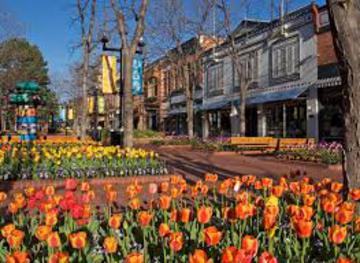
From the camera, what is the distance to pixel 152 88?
190ft

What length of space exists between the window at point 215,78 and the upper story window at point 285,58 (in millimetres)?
8722

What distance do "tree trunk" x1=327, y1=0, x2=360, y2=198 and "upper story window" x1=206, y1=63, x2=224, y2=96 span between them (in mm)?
34572

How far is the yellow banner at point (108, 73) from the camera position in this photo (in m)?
18.7

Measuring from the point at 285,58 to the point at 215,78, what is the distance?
38.0 ft

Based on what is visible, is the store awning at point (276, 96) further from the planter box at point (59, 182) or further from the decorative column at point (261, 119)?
the planter box at point (59, 182)

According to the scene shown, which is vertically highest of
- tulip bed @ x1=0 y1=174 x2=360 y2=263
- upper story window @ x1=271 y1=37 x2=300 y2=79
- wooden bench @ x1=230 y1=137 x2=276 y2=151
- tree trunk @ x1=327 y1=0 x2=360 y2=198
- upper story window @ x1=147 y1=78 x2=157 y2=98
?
upper story window @ x1=147 y1=78 x2=157 y2=98

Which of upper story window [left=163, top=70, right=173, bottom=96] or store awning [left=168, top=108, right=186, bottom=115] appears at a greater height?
upper story window [left=163, top=70, right=173, bottom=96]

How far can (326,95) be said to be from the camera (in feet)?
85.1

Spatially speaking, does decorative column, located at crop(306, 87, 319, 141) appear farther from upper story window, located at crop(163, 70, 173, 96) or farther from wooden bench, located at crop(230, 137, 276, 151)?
upper story window, located at crop(163, 70, 173, 96)

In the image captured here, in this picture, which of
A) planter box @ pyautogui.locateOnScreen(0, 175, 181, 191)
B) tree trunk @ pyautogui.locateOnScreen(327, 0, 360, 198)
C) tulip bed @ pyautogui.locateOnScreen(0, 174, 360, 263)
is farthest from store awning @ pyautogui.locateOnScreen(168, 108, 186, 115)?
tulip bed @ pyautogui.locateOnScreen(0, 174, 360, 263)

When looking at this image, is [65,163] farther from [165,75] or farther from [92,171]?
[165,75]

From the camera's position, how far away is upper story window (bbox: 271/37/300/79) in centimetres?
2852

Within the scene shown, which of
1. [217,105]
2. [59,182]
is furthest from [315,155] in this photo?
[217,105]

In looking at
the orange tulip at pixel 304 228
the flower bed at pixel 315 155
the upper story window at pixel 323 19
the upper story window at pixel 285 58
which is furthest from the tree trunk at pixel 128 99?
the upper story window at pixel 285 58
